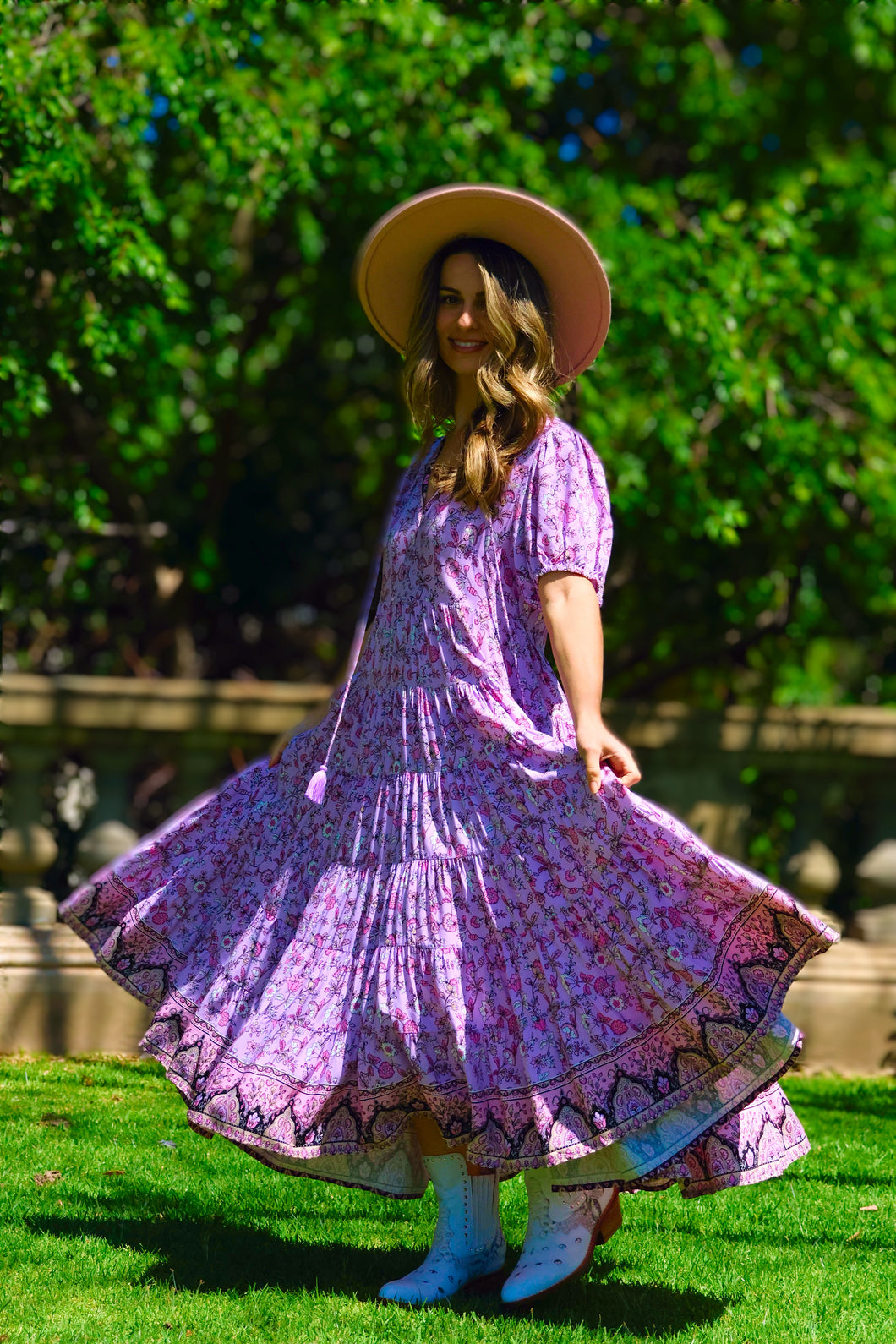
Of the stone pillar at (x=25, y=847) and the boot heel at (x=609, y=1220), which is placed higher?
the stone pillar at (x=25, y=847)

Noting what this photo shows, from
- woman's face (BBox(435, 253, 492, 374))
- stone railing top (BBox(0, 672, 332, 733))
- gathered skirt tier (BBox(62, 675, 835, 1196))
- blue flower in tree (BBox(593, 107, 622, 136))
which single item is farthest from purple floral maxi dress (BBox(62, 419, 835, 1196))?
blue flower in tree (BBox(593, 107, 622, 136))

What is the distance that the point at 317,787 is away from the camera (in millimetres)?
3367

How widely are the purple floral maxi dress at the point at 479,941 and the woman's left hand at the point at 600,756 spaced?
0.03m

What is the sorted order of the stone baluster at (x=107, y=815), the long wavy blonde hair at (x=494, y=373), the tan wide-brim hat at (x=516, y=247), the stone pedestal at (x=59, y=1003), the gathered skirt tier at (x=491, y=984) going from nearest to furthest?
the gathered skirt tier at (x=491, y=984), the long wavy blonde hair at (x=494, y=373), the tan wide-brim hat at (x=516, y=247), the stone pedestal at (x=59, y=1003), the stone baluster at (x=107, y=815)

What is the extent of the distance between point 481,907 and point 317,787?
0.53 metres

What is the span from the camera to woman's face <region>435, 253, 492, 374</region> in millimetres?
3375

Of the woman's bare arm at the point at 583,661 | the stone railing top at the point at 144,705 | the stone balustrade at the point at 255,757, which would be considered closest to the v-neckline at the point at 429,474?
the woman's bare arm at the point at 583,661

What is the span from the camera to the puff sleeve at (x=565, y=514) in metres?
3.14

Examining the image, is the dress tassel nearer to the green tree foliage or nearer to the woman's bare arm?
the woman's bare arm

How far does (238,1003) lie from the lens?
322cm

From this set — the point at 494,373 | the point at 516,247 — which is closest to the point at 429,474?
the point at 494,373

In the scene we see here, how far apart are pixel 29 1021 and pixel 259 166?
138 inches

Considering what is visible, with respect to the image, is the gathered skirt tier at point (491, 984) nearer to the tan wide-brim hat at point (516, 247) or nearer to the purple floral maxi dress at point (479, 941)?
the purple floral maxi dress at point (479, 941)

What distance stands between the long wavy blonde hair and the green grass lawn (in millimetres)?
1726
